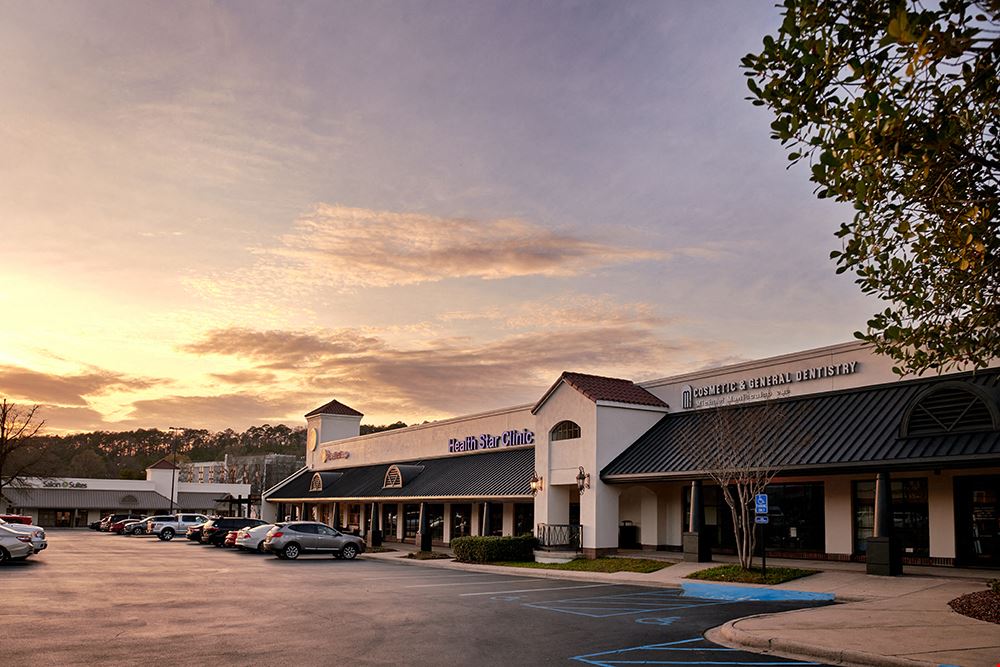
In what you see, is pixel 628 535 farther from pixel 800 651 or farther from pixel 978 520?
pixel 800 651

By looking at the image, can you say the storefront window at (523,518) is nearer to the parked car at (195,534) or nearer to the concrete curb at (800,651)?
the parked car at (195,534)

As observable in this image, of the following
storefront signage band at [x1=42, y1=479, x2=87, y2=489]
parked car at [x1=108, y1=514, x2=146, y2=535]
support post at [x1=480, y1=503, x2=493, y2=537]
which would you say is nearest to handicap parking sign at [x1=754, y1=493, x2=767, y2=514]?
support post at [x1=480, y1=503, x2=493, y2=537]

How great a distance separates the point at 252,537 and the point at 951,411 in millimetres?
29428

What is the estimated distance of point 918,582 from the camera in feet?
64.2

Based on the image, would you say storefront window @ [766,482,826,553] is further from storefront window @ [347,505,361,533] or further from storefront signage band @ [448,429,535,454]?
storefront window @ [347,505,361,533]

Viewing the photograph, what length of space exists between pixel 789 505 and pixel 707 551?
113 inches

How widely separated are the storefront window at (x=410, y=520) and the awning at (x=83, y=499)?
171 feet

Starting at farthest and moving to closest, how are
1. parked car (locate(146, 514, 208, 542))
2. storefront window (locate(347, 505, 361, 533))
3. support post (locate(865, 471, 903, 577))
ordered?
parked car (locate(146, 514, 208, 542)) → storefront window (locate(347, 505, 361, 533)) → support post (locate(865, 471, 903, 577))

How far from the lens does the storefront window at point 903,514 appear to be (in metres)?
23.0

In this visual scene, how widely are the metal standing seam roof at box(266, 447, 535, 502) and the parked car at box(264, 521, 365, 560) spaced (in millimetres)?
4819

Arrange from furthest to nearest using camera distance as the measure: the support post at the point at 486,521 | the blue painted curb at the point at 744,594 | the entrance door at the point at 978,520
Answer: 1. the support post at the point at 486,521
2. the entrance door at the point at 978,520
3. the blue painted curb at the point at 744,594

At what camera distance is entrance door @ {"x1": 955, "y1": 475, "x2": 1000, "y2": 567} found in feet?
70.0

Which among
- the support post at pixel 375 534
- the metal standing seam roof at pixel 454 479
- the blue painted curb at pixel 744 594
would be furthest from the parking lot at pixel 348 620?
the support post at pixel 375 534

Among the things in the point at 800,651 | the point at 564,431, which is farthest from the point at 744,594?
the point at 564,431
